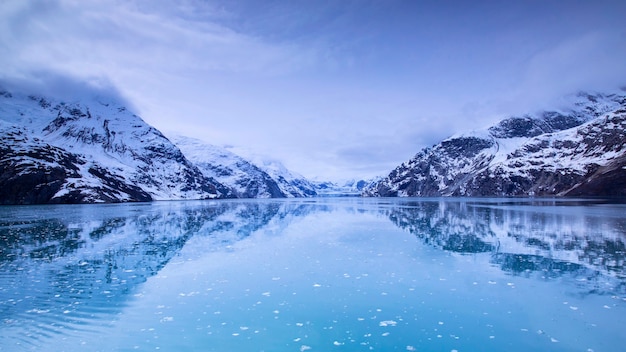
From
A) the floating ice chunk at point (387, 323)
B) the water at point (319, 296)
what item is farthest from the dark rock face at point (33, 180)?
the floating ice chunk at point (387, 323)

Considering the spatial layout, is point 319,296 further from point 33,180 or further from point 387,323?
point 33,180

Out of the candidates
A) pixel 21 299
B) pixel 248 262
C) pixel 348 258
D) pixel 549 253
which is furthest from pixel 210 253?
pixel 549 253

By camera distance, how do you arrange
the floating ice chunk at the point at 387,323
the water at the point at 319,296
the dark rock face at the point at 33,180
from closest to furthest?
the water at the point at 319,296, the floating ice chunk at the point at 387,323, the dark rock face at the point at 33,180

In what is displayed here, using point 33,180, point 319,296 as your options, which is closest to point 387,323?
point 319,296

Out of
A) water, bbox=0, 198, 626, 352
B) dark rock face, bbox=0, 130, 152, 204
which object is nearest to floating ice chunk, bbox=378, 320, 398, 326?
water, bbox=0, 198, 626, 352

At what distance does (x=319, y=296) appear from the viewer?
63.0 feet

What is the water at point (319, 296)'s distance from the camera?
1373 centimetres

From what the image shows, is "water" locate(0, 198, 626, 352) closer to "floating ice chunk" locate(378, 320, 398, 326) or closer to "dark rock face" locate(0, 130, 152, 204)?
"floating ice chunk" locate(378, 320, 398, 326)

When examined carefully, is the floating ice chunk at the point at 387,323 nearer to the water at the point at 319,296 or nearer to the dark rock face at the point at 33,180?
the water at the point at 319,296

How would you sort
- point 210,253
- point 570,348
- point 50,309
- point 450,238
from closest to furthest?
1. point 570,348
2. point 50,309
3. point 210,253
4. point 450,238

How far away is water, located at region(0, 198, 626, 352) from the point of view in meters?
13.7

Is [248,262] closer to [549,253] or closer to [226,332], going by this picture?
[226,332]

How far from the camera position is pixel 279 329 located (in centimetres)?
1476

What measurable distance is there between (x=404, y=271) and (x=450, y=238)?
17393mm
